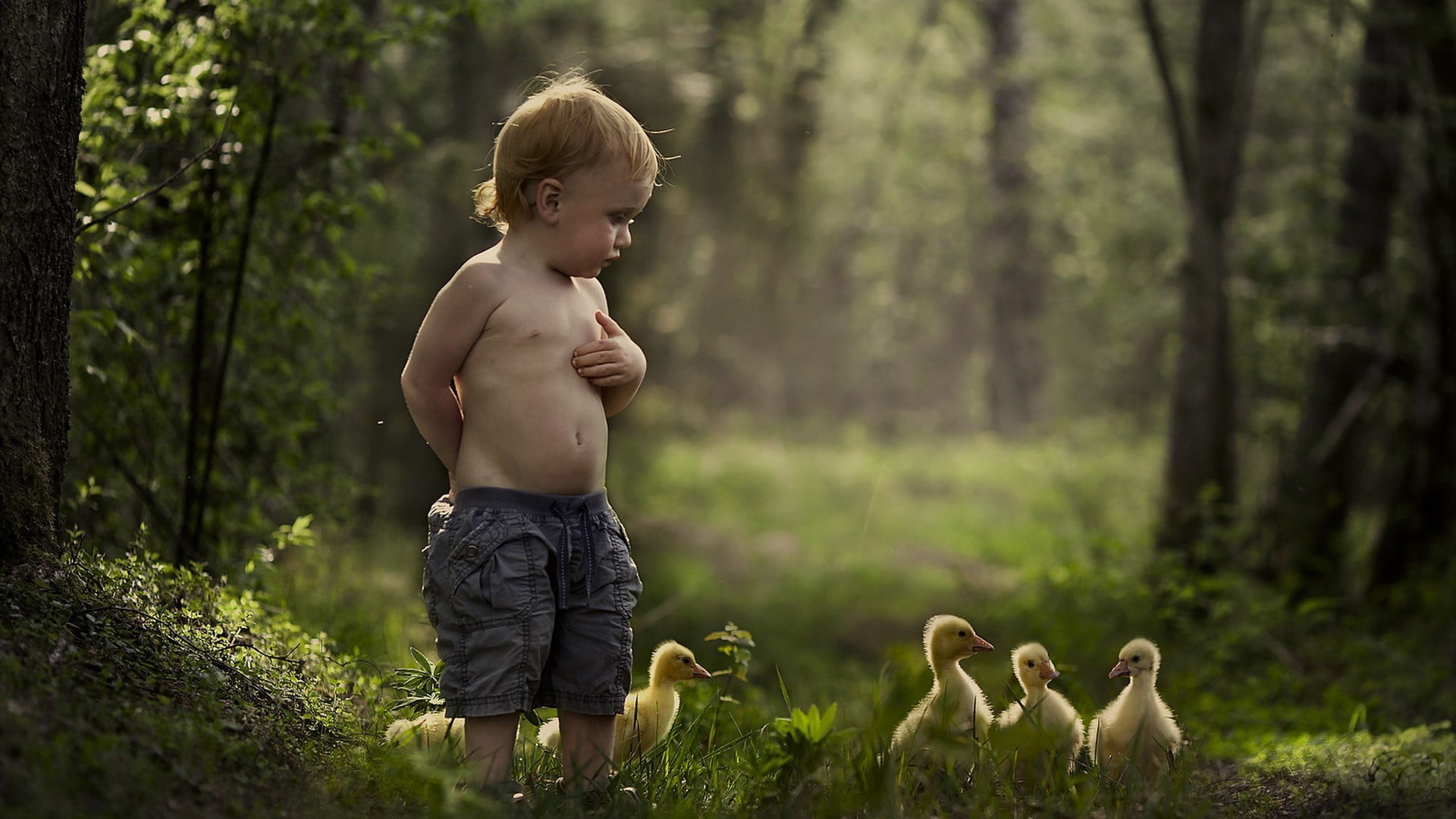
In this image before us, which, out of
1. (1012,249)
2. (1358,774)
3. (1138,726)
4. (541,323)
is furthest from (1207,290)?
(1012,249)

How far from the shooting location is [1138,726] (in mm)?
3785

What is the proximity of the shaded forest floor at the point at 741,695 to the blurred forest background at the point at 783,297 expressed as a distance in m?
0.08

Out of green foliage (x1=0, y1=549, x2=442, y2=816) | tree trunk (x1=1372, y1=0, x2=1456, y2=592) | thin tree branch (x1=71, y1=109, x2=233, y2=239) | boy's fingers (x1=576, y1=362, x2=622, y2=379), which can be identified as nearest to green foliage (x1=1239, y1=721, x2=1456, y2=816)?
boy's fingers (x1=576, y1=362, x2=622, y2=379)

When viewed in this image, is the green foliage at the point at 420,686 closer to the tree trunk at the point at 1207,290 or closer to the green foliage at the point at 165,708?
the green foliage at the point at 165,708

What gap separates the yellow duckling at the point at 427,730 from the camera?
3.40 metres

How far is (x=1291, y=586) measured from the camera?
29.4 feet

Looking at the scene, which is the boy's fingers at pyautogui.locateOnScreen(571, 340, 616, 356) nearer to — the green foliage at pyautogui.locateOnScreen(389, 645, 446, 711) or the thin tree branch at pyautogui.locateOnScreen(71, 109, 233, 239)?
the green foliage at pyautogui.locateOnScreen(389, 645, 446, 711)

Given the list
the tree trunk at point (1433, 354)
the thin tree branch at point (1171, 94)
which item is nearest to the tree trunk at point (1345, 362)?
the tree trunk at point (1433, 354)

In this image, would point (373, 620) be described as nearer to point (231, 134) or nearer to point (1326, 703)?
point (231, 134)

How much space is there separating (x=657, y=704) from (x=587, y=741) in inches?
23.0

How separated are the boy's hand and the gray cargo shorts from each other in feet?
1.09

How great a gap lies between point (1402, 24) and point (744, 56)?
10.3 metres

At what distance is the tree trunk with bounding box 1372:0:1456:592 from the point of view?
28.4 feet

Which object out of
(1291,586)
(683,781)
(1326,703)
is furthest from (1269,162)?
(683,781)
